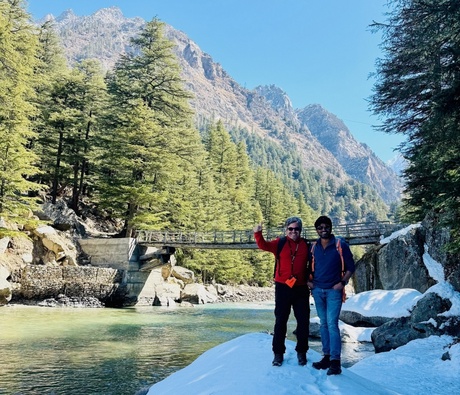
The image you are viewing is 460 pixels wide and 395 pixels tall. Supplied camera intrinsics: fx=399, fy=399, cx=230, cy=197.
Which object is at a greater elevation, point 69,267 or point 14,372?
point 69,267

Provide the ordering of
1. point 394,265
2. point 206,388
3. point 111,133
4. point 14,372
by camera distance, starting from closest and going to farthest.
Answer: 1. point 206,388
2. point 14,372
3. point 394,265
4. point 111,133

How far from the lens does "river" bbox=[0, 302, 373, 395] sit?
760 cm

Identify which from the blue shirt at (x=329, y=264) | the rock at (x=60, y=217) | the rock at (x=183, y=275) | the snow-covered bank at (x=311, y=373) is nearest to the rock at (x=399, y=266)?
the snow-covered bank at (x=311, y=373)

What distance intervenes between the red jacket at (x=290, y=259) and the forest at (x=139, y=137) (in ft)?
15.4

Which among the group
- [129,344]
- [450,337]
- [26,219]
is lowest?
[129,344]

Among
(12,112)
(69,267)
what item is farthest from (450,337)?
(12,112)

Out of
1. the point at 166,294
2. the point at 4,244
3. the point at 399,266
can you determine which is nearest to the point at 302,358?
the point at 399,266

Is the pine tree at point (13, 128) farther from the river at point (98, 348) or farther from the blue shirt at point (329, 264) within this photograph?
the blue shirt at point (329, 264)

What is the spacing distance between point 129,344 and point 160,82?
23.3 metres

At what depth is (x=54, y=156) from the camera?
106ft

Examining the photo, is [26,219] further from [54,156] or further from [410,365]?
[410,365]

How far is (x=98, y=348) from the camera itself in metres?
11.1

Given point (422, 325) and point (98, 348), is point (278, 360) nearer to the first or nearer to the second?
point (422, 325)

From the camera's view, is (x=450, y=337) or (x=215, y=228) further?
(x=215, y=228)
